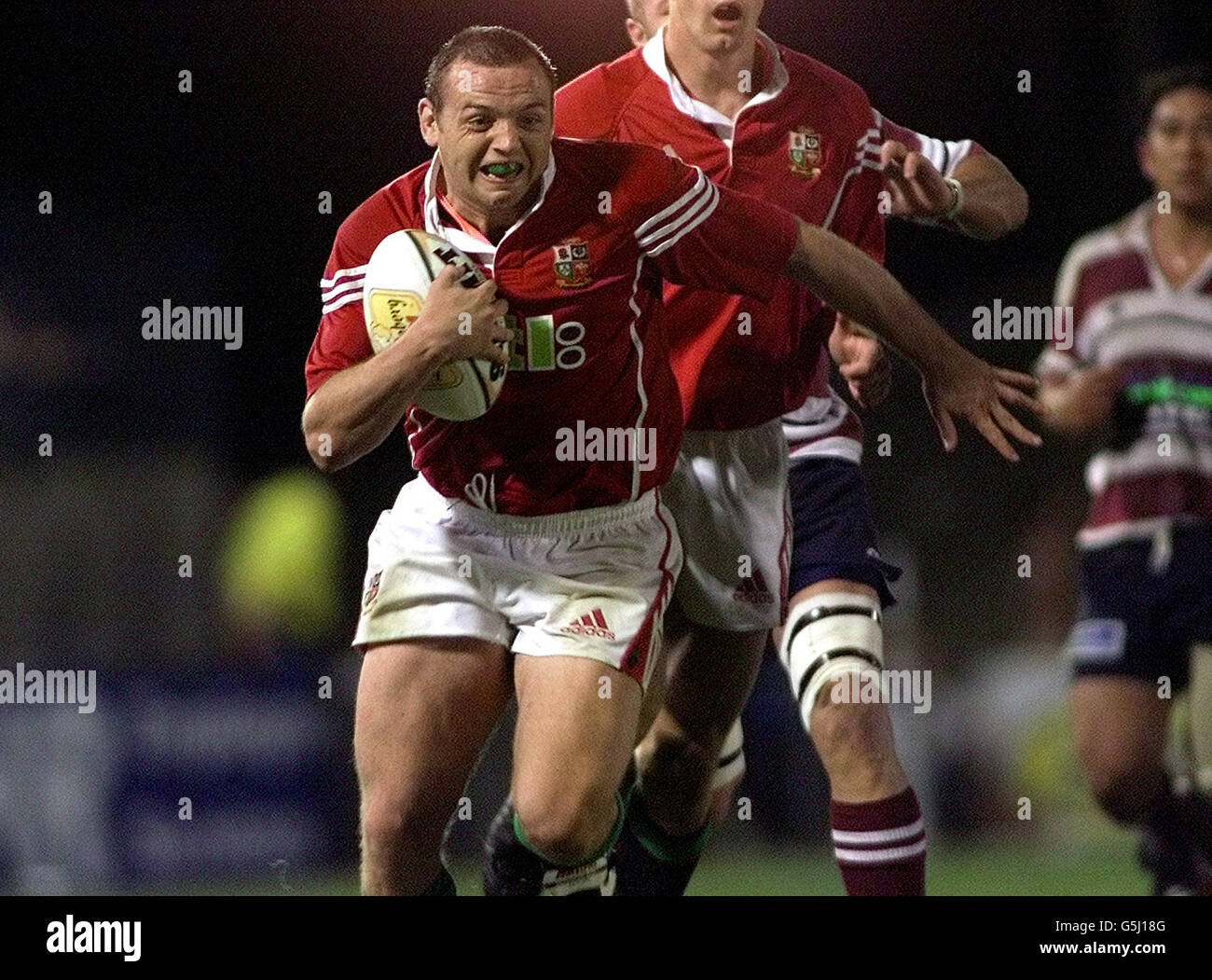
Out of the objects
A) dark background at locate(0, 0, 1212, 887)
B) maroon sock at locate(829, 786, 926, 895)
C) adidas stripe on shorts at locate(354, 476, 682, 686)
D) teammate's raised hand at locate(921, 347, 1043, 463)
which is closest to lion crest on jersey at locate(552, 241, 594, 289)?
adidas stripe on shorts at locate(354, 476, 682, 686)

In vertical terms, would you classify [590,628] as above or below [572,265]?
below

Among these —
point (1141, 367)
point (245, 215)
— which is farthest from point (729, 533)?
point (245, 215)

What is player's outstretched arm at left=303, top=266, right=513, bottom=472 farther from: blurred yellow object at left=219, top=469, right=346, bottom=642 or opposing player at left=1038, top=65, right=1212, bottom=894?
opposing player at left=1038, top=65, right=1212, bottom=894

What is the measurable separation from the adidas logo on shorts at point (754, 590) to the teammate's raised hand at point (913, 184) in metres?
0.77

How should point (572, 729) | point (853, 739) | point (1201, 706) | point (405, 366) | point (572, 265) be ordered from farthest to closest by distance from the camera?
point (1201, 706) < point (853, 739) < point (572, 265) < point (572, 729) < point (405, 366)

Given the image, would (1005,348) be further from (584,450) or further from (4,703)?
(4,703)

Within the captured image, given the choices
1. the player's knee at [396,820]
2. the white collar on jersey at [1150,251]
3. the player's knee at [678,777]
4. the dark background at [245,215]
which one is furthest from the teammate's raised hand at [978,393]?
the player's knee at [396,820]

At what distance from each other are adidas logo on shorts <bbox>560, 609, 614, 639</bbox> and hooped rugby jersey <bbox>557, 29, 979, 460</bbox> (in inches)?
21.8

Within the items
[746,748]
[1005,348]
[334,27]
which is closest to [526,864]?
[746,748]

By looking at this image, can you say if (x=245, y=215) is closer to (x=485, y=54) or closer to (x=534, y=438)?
(x=485, y=54)

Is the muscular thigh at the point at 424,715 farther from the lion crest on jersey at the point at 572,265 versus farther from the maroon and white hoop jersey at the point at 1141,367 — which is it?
the maroon and white hoop jersey at the point at 1141,367

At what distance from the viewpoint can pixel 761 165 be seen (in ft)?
12.0

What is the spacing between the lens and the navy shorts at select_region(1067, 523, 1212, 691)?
12.9 ft

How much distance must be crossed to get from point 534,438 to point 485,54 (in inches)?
26.7
